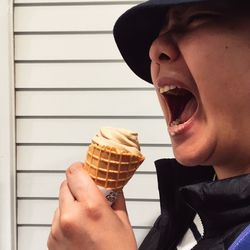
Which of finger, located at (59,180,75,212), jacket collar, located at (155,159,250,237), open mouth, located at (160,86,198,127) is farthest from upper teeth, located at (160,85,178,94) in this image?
finger, located at (59,180,75,212)

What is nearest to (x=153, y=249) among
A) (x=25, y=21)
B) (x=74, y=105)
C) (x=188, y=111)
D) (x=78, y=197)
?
(x=78, y=197)

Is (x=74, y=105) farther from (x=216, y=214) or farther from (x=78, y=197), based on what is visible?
(x=216, y=214)

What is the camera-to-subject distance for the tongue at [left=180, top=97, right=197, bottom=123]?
1.16 m

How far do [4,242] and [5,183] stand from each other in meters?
0.28

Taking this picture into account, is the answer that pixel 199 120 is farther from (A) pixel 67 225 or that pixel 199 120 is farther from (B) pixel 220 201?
(A) pixel 67 225

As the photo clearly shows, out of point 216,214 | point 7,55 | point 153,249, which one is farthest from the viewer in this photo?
point 7,55

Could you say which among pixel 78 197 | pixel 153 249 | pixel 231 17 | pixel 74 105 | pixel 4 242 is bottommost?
pixel 4 242

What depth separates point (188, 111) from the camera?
1.18m

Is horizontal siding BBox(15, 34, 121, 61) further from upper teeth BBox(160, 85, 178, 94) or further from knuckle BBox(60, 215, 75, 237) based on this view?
knuckle BBox(60, 215, 75, 237)

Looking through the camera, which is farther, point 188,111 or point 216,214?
point 188,111

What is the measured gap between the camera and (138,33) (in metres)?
1.30

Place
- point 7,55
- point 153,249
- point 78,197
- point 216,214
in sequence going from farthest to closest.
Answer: point 7,55
point 153,249
point 78,197
point 216,214

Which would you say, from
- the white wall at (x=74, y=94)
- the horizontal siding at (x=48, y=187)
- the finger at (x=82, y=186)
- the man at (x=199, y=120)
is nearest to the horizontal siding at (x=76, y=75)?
the white wall at (x=74, y=94)

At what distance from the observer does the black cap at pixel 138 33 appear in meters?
1.17
